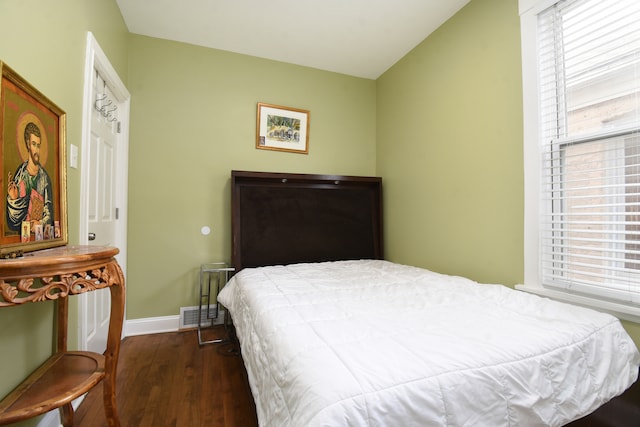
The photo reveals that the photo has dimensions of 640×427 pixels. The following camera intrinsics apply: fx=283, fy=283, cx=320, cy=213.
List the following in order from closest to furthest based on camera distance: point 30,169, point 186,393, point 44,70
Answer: point 30,169
point 44,70
point 186,393

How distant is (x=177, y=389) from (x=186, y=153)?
1.93 metres

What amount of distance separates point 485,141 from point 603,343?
4.50ft

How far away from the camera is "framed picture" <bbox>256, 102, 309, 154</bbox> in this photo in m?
2.91

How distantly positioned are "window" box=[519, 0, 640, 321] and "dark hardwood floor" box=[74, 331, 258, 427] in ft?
6.23

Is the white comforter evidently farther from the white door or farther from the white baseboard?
the white baseboard

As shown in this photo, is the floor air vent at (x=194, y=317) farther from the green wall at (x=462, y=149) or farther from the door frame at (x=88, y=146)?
the green wall at (x=462, y=149)

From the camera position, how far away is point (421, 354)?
905mm

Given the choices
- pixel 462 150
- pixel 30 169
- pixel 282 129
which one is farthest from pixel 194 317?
pixel 462 150

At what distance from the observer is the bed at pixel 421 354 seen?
77cm

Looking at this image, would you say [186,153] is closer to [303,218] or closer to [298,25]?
[303,218]

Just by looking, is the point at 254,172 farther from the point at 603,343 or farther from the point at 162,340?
the point at 603,343

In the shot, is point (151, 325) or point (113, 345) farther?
point (151, 325)

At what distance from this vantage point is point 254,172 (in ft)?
8.83

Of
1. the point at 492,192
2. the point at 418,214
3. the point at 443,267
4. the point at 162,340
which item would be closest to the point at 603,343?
the point at 492,192
